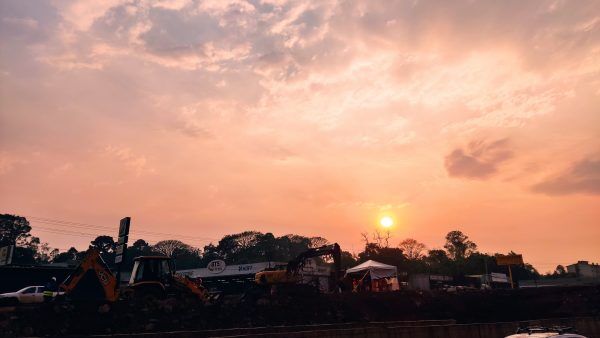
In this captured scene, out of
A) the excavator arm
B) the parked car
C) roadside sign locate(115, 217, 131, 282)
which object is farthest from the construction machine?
the parked car

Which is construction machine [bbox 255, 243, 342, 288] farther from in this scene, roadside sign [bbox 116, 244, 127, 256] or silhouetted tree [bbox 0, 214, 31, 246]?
silhouetted tree [bbox 0, 214, 31, 246]

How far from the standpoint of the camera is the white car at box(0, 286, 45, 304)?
25.8 m

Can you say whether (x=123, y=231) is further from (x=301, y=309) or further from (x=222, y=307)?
(x=301, y=309)

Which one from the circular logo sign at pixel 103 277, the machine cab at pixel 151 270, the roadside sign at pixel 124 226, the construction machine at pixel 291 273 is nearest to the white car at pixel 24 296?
the circular logo sign at pixel 103 277

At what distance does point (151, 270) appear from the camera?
25.5 metres

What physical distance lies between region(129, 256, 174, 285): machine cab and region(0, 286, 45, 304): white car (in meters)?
6.96

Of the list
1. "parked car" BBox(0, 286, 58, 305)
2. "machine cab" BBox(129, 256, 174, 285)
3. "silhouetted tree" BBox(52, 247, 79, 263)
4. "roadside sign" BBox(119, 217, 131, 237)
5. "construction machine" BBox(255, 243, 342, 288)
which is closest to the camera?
"machine cab" BBox(129, 256, 174, 285)

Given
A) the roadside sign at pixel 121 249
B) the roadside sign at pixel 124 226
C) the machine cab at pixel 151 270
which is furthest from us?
the roadside sign at pixel 121 249

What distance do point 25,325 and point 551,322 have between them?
2578 centimetres

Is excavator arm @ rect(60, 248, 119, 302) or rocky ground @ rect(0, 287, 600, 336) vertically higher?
excavator arm @ rect(60, 248, 119, 302)

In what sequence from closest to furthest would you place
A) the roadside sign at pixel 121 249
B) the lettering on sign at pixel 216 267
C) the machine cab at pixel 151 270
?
the machine cab at pixel 151 270 < the roadside sign at pixel 121 249 < the lettering on sign at pixel 216 267

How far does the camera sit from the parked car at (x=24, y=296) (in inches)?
1014

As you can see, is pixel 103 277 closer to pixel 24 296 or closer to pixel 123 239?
pixel 24 296

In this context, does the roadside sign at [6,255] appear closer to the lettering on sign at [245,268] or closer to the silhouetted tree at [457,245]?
the lettering on sign at [245,268]
